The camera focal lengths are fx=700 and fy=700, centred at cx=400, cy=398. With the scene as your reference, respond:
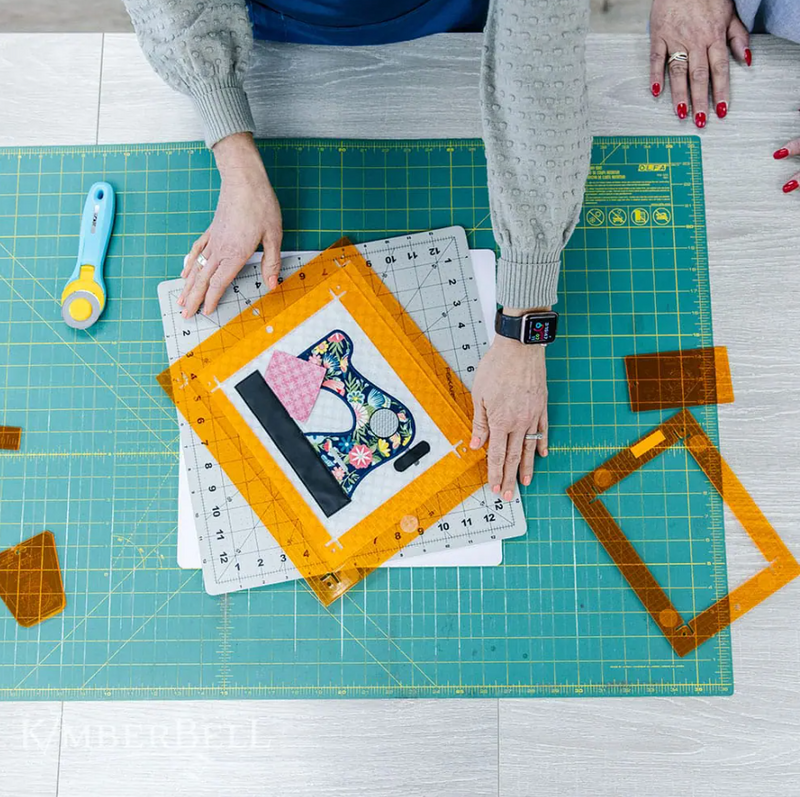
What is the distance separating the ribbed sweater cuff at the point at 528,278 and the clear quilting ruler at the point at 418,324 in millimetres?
209

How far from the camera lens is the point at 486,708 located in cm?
129

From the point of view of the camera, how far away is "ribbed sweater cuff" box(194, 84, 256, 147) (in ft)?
3.94

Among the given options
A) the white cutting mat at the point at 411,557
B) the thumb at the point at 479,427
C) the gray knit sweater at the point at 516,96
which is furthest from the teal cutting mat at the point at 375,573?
the gray knit sweater at the point at 516,96

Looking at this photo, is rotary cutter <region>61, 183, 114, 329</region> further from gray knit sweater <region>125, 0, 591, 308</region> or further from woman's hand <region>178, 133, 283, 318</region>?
gray knit sweater <region>125, 0, 591, 308</region>

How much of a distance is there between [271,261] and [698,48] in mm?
935

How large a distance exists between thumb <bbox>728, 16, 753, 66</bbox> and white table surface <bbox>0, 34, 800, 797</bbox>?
1.0 inches

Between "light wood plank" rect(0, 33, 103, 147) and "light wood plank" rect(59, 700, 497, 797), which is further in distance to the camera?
"light wood plank" rect(0, 33, 103, 147)

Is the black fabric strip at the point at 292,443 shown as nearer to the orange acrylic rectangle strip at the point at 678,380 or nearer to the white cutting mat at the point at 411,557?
the white cutting mat at the point at 411,557

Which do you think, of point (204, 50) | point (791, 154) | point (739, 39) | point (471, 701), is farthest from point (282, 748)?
point (739, 39)

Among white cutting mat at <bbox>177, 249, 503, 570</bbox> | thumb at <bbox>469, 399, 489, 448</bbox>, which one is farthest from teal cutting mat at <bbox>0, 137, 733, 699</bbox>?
thumb at <bbox>469, 399, 489, 448</bbox>

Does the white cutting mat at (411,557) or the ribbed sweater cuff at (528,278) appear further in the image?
the white cutting mat at (411,557)

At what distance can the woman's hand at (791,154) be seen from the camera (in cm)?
136

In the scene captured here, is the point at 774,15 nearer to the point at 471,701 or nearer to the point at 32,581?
the point at 471,701

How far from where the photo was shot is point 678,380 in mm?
1354
